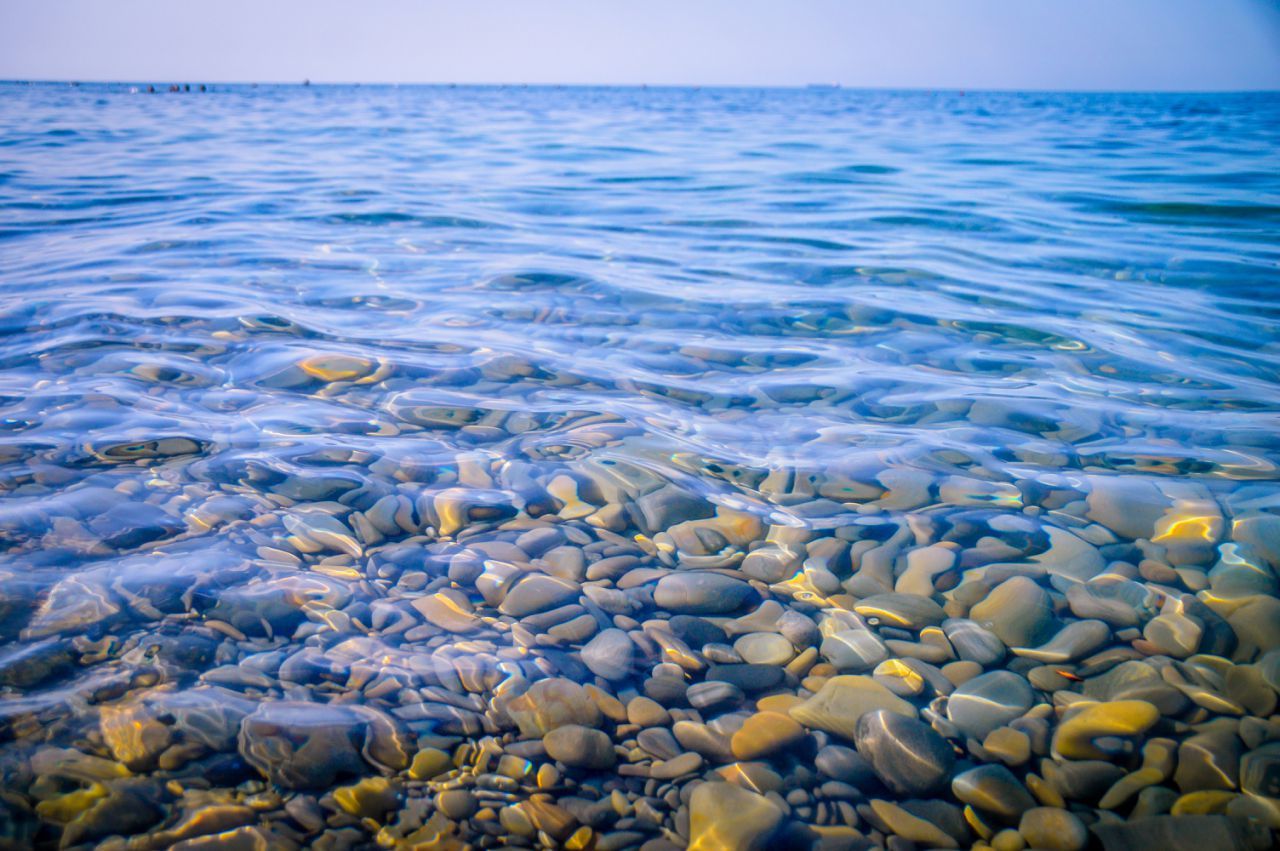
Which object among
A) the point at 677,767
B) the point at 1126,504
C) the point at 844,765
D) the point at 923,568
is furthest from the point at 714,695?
the point at 1126,504

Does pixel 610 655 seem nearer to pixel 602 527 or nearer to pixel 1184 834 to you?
pixel 602 527

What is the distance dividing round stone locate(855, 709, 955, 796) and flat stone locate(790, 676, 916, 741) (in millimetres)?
22

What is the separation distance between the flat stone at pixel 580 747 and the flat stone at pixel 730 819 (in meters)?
0.20

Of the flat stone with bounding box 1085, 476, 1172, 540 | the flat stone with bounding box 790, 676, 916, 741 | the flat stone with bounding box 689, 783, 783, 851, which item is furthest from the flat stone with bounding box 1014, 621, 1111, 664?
the flat stone with bounding box 689, 783, 783, 851

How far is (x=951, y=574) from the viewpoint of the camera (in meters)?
2.00

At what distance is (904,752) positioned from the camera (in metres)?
1.47

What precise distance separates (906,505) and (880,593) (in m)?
0.47

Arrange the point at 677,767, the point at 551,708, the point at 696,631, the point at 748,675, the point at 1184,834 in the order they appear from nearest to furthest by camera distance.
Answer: the point at 1184,834
the point at 677,767
the point at 551,708
the point at 748,675
the point at 696,631

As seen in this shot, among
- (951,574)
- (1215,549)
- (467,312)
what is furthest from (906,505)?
(467,312)

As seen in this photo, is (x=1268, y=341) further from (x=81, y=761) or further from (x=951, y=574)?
(x=81, y=761)

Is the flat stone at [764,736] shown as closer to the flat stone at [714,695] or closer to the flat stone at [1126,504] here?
the flat stone at [714,695]

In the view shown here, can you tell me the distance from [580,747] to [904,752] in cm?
69

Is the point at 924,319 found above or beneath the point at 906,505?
above

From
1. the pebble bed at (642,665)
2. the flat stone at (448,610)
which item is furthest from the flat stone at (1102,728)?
the flat stone at (448,610)
